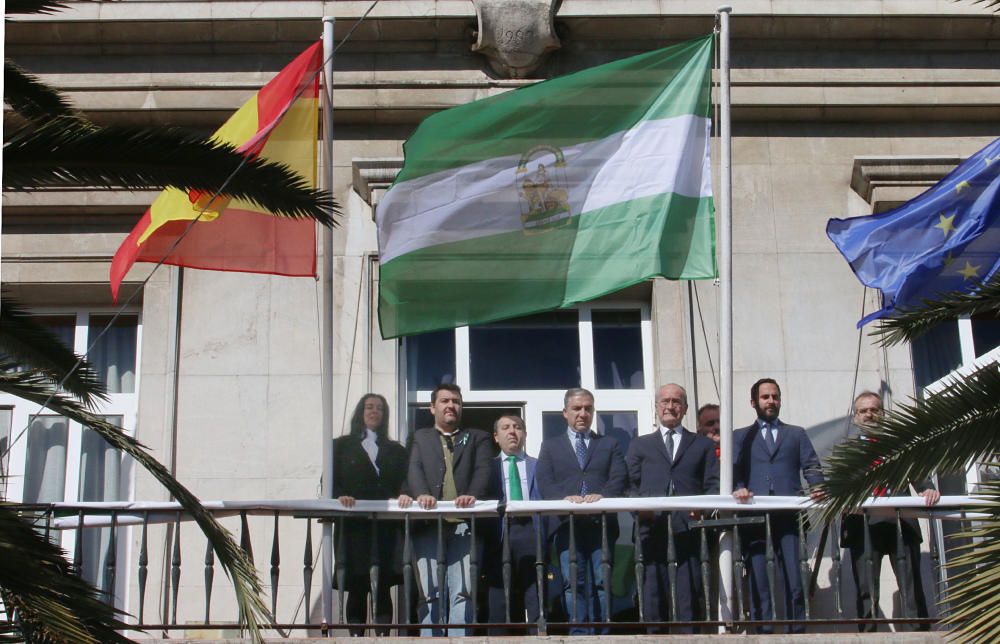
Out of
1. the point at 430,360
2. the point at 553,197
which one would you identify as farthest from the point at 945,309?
the point at 430,360

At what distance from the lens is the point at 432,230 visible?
12.1 m

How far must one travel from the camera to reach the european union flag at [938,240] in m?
11.7

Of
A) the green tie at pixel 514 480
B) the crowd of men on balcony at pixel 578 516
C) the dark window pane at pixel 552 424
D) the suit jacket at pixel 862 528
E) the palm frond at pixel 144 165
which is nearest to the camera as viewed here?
the palm frond at pixel 144 165

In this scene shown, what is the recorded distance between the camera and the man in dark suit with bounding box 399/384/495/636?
35.8 feet

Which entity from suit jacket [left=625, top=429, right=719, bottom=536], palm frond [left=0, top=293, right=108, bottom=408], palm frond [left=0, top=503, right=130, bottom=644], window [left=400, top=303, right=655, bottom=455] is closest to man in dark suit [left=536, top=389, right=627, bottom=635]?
suit jacket [left=625, top=429, right=719, bottom=536]

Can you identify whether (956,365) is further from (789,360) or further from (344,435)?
(344,435)

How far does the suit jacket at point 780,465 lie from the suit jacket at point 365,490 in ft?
7.24

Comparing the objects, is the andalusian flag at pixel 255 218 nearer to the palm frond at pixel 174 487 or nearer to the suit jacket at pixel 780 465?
the palm frond at pixel 174 487

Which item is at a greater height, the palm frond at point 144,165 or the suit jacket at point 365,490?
the palm frond at point 144,165

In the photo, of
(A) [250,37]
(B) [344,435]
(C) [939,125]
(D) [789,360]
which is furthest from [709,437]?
(A) [250,37]

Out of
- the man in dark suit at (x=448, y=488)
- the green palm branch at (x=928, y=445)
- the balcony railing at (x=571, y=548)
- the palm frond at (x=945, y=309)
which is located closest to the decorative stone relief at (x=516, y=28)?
the man in dark suit at (x=448, y=488)

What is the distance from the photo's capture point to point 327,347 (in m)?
11.8

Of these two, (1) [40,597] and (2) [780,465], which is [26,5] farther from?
(2) [780,465]

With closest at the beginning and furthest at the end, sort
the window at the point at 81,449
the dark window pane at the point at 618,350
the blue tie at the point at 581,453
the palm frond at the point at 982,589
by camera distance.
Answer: the palm frond at the point at 982,589
the blue tie at the point at 581,453
the window at the point at 81,449
the dark window pane at the point at 618,350
